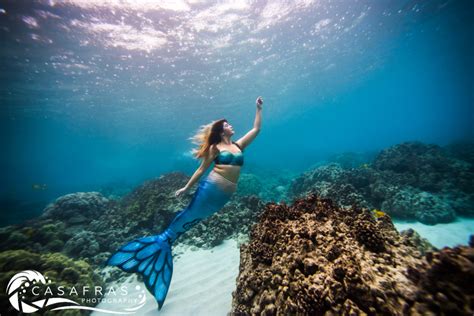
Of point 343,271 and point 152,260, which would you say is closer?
point 343,271

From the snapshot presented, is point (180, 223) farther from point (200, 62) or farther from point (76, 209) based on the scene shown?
point (200, 62)

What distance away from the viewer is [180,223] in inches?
149

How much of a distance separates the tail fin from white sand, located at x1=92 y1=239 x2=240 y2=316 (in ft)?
2.24

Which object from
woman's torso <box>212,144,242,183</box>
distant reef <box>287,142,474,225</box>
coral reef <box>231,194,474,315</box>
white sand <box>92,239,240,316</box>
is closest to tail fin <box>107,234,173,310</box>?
white sand <box>92,239,240,316</box>

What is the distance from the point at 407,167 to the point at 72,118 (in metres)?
44.3

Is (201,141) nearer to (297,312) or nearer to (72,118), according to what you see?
(297,312)

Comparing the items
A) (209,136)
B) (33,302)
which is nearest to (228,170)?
(209,136)

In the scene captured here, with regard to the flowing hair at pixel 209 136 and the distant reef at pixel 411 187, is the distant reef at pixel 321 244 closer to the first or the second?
the distant reef at pixel 411 187

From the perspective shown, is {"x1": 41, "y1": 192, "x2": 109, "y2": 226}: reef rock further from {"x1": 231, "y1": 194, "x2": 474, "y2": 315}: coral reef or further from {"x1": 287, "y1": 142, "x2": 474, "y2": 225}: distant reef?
{"x1": 287, "y1": 142, "x2": 474, "y2": 225}: distant reef

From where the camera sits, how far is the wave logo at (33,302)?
422 centimetres

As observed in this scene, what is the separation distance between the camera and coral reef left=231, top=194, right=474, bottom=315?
1735 mm

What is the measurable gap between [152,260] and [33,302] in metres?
2.99

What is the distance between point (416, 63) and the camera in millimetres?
39188

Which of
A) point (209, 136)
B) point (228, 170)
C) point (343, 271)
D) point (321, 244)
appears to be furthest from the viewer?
point (209, 136)
